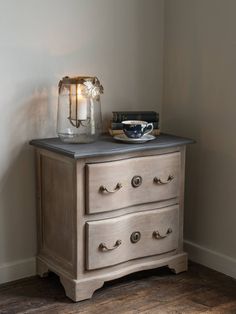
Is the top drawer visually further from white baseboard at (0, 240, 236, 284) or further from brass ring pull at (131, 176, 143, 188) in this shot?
white baseboard at (0, 240, 236, 284)

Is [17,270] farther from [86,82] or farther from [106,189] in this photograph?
[86,82]

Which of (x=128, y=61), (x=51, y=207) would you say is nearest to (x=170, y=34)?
(x=128, y=61)

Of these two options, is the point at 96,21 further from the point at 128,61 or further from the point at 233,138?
the point at 233,138

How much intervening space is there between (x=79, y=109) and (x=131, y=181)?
441 mm

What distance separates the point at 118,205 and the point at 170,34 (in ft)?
3.57

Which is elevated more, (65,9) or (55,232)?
(65,9)

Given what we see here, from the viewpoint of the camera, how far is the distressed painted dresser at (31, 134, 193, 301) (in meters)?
2.48

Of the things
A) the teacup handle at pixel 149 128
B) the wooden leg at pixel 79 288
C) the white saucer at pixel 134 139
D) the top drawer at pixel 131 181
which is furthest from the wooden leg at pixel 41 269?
the teacup handle at pixel 149 128

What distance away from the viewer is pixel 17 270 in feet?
9.12

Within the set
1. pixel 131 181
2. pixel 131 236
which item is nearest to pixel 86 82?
pixel 131 181

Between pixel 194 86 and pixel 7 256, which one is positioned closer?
pixel 7 256

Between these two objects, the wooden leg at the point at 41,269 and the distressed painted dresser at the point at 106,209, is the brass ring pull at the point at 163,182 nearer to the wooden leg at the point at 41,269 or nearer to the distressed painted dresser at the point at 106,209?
the distressed painted dresser at the point at 106,209

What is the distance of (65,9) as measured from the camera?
9.00ft

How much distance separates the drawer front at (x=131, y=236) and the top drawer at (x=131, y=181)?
8cm
